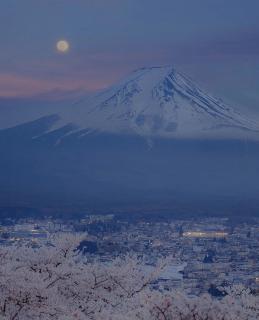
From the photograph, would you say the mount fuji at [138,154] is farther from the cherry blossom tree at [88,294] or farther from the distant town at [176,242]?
the cherry blossom tree at [88,294]

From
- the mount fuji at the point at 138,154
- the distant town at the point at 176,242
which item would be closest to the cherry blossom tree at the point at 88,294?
the distant town at the point at 176,242

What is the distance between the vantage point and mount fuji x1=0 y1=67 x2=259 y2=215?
38312 millimetres

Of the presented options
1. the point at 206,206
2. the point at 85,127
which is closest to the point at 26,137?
the point at 85,127

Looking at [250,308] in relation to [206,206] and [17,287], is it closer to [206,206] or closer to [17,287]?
[17,287]

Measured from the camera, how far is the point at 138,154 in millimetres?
51094

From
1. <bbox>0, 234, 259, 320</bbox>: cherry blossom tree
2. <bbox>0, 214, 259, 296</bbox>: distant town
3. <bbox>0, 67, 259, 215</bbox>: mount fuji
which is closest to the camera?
<bbox>0, 234, 259, 320</bbox>: cherry blossom tree

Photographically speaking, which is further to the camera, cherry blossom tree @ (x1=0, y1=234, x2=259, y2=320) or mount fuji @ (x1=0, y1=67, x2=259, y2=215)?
mount fuji @ (x1=0, y1=67, x2=259, y2=215)

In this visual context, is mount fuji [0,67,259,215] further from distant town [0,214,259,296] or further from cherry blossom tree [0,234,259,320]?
cherry blossom tree [0,234,259,320]

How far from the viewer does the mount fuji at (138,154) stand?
38312mm

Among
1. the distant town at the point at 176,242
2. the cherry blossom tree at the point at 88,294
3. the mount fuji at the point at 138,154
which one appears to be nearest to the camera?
the cherry blossom tree at the point at 88,294

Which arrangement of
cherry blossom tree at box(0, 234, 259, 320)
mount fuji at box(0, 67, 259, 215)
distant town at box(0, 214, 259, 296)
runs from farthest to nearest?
mount fuji at box(0, 67, 259, 215)
distant town at box(0, 214, 259, 296)
cherry blossom tree at box(0, 234, 259, 320)

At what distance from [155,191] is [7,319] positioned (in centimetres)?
3278

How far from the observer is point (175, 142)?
54906 millimetres

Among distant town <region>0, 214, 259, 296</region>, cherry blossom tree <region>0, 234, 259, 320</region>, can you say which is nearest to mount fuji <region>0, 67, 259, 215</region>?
distant town <region>0, 214, 259, 296</region>
